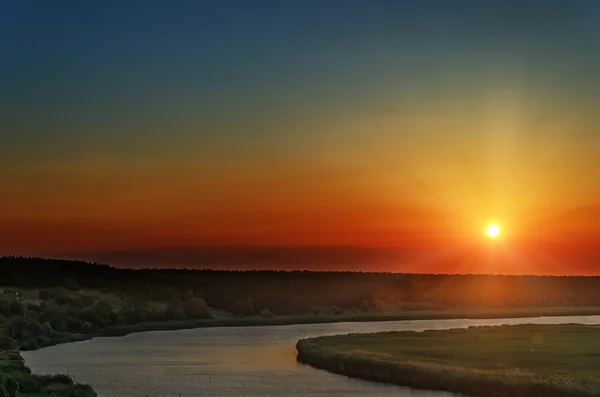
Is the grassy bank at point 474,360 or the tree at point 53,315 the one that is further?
the tree at point 53,315

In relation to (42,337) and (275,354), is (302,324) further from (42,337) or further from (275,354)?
(275,354)

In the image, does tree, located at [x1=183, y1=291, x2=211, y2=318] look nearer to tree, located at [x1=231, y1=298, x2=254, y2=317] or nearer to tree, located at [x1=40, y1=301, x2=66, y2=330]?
tree, located at [x1=231, y1=298, x2=254, y2=317]

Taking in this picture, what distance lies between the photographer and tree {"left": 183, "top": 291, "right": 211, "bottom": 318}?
15912 centimetres

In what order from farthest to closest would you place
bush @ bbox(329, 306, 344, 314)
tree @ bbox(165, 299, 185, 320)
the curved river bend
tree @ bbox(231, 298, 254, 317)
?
bush @ bbox(329, 306, 344, 314), tree @ bbox(231, 298, 254, 317), tree @ bbox(165, 299, 185, 320), the curved river bend

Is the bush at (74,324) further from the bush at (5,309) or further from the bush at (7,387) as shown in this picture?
the bush at (7,387)

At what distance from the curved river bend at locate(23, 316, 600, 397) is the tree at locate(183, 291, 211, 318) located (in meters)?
48.5

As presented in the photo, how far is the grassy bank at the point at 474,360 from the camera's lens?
166ft

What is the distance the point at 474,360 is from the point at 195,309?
10108 centimetres

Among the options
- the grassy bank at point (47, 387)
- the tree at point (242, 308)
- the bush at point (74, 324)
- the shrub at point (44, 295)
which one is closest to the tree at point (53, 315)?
the bush at point (74, 324)

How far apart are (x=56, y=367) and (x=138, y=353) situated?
15.5m

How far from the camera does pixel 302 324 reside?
155125 mm

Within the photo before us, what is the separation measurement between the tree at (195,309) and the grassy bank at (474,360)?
217ft

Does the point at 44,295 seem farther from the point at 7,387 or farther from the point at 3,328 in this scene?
the point at 7,387

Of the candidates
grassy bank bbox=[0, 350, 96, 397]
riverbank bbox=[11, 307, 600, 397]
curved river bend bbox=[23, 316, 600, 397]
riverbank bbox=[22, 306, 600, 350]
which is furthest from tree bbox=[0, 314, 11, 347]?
riverbank bbox=[22, 306, 600, 350]
